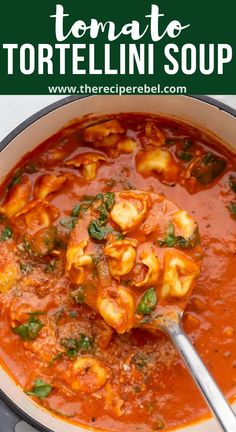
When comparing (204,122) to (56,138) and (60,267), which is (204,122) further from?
(60,267)

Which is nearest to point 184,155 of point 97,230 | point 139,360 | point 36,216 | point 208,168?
point 208,168

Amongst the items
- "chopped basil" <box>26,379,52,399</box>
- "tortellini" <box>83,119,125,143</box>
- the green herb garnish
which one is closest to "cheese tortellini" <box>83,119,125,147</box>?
"tortellini" <box>83,119,125,143</box>

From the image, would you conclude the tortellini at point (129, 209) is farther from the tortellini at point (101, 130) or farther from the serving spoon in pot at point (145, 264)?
the tortellini at point (101, 130)

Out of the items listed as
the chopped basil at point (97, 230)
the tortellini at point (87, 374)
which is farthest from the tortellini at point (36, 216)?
the tortellini at point (87, 374)

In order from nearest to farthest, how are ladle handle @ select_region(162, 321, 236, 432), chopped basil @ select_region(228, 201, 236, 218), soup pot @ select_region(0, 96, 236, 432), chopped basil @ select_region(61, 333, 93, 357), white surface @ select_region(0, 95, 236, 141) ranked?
ladle handle @ select_region(162, 321, 236, 432)
soup pot @ select_region(0, 96, 236, 432)
chopped basil @ select_region(61, 333, 93, 357)
chopped basil @ select_region(228, 201, 236, 218)
white surface @ select_region(0, 95, 236, 141)

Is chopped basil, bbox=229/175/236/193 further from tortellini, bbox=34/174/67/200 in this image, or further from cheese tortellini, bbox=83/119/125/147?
tortellini, bbox=34/174/67/200
